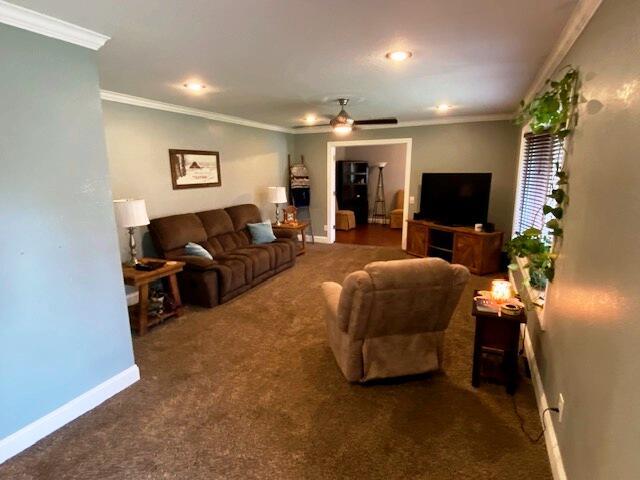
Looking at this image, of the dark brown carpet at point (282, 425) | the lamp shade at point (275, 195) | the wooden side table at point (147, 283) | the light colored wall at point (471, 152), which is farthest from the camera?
the lamp shade at point (275, 195)

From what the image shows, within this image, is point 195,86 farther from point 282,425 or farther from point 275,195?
point 282,425

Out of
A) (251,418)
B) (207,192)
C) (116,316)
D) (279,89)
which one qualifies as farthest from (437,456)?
(207,192)

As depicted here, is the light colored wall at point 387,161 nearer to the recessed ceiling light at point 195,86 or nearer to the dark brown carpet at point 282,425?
the recessed ceiling light at point 195,86

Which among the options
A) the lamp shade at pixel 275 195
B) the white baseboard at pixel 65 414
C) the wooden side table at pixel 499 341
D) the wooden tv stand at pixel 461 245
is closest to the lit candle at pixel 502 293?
the wooden side table at pixel 499 341

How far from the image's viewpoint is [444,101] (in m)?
4.25

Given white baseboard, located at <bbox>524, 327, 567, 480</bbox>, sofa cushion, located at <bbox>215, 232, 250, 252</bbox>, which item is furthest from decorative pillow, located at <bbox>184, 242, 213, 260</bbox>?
white baseboard, located at <bbox>524, 327, 567, 480</bbox>

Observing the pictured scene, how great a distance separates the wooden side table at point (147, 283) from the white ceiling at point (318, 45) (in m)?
1.78

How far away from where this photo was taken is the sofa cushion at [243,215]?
17.6 ft

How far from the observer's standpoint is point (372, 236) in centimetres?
798

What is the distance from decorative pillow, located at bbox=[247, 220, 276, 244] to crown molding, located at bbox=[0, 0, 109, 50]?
3.45 metres

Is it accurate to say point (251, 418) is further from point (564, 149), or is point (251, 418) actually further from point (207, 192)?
point (207, 192)

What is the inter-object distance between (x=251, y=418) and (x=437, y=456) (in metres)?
1.13

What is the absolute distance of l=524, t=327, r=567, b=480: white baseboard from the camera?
5.56 ft

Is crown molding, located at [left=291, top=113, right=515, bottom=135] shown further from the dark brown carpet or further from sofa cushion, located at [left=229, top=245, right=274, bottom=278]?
the dark brown carpet
